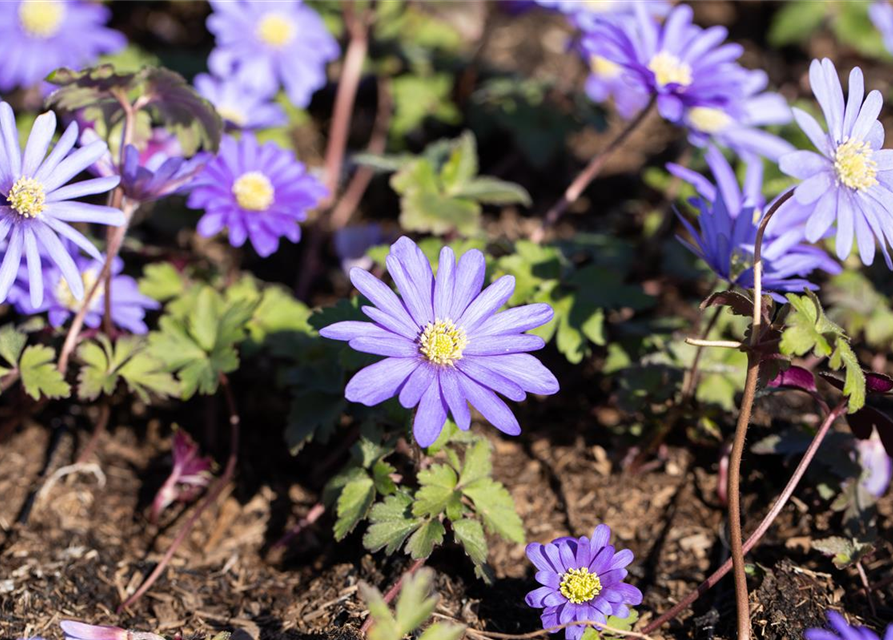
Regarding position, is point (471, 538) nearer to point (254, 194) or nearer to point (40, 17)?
point (254, 194)

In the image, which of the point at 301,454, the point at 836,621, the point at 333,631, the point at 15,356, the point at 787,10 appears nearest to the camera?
the point at 836,621

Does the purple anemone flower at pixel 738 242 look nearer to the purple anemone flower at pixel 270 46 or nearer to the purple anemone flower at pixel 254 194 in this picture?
the purple anemone flower at pixel 254 194

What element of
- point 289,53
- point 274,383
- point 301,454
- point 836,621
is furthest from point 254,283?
point 836,621

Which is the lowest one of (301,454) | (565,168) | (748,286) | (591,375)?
(301,454)

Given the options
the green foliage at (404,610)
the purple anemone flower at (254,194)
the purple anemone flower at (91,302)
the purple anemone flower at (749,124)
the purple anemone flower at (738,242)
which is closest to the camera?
the green foliage at (404,610)

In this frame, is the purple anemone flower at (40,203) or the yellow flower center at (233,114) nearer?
the purple anemone flower at (40,203)

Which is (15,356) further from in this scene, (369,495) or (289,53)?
(289,53)

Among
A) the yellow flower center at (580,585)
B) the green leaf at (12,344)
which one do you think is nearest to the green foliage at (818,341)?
the yellow flower center at (580,585)
